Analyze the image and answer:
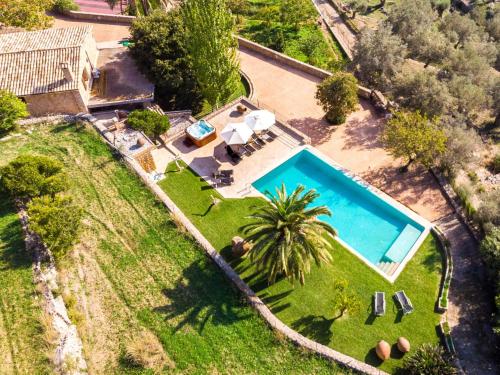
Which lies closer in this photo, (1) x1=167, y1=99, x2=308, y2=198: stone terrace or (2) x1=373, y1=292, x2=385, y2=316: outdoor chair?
(2) x1=373, y1=292, x2=385, y2=316: outdoor chair

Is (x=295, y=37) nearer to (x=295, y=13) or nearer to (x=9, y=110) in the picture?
(x=295, y=13)

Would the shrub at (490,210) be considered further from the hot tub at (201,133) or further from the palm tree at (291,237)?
the hot tub at (201,133)

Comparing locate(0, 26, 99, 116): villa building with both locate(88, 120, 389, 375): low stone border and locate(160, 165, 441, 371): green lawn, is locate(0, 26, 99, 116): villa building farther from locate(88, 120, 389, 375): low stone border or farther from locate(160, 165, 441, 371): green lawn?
locate(160, 165, 441, 371): green lawn

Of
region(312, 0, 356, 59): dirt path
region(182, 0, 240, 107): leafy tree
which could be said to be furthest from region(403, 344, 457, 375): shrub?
region(312, 0, 356, 59): dirt path

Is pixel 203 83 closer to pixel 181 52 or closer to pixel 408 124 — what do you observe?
pixel 181 52

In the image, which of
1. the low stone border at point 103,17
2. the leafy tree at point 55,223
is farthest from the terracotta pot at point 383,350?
the low stone border at point 103,17

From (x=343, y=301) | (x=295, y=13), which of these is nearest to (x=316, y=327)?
(x=343, y=301)

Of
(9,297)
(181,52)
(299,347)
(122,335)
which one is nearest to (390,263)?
(299,347)

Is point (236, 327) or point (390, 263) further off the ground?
point (390, 263)
